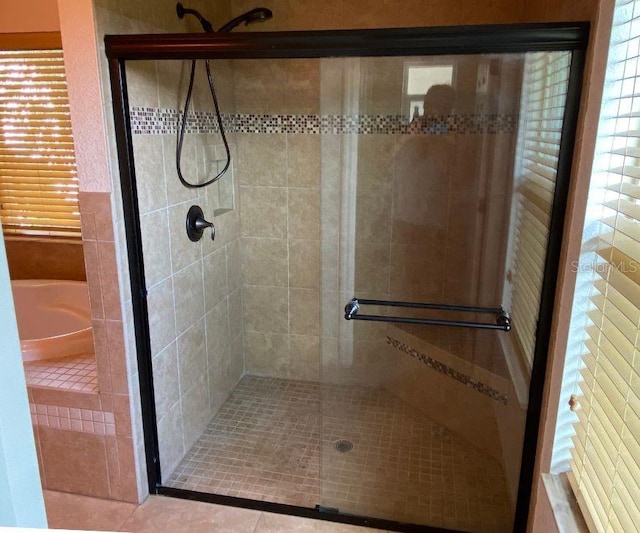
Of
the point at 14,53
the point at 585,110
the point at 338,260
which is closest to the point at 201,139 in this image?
the point at 338,260

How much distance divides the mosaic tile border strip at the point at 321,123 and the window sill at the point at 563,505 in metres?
1.24

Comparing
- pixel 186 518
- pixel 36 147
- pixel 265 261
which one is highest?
pixel 36 147

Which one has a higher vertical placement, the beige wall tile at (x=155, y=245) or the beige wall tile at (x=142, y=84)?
the beige wall tile at (x=142, y=84)

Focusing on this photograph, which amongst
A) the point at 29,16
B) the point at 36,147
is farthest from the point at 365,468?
the point at 29,16

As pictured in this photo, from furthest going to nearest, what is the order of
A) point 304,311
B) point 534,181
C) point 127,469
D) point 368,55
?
point 304,311 → point 127,469 → point 534,181 → point 368,55

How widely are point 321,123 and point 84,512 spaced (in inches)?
78.6

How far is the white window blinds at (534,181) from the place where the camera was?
5.38 ft

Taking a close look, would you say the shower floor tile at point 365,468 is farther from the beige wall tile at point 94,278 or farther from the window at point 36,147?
the window at point 36,147

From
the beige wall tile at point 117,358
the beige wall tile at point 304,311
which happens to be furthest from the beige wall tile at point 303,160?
the beige wall tile at point 117,358

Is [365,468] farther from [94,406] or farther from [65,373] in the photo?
[65,373]

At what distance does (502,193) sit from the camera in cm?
209

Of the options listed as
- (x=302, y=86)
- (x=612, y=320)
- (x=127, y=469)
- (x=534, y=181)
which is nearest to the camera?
(x=612, y=320)

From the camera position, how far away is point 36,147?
9.09ft

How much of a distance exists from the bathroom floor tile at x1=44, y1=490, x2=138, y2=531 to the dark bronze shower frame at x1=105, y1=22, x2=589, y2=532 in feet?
1.18
